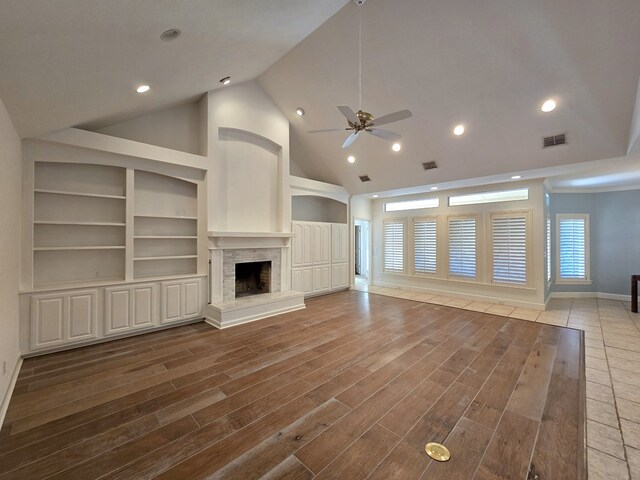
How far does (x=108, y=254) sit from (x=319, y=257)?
4344 mm

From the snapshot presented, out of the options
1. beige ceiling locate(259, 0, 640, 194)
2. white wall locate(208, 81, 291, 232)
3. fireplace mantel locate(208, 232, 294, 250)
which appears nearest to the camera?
beige ceiling locate(259, 0, 640, 194)

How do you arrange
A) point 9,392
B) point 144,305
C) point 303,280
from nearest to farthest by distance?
1. point 9,392
2. point 144,305
3. point 303,280

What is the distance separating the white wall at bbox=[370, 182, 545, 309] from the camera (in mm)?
5723

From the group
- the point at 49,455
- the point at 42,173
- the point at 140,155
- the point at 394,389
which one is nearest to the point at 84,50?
the point at 140,155

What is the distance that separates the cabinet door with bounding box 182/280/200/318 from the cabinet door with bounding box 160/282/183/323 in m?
0.07

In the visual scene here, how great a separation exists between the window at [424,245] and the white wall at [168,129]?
569 centimetres

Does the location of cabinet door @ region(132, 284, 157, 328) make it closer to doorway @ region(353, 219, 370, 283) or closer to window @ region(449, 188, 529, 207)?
window @ region(449, 188, 529, 207)

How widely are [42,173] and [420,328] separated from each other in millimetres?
6018

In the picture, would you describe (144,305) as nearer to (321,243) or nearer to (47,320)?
(47,320)

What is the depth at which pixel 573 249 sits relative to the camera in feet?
22.4

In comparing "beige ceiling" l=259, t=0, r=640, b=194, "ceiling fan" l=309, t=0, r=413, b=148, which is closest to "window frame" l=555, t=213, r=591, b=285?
"beige ceiling" l=259, t=0, r=640, b=194

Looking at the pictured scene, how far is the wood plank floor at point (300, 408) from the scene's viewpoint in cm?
183

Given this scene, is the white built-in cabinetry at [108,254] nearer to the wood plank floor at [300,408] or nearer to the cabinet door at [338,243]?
the wood plank floor at [300,408]

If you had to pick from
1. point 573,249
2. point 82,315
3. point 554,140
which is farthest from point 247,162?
point 573,249
